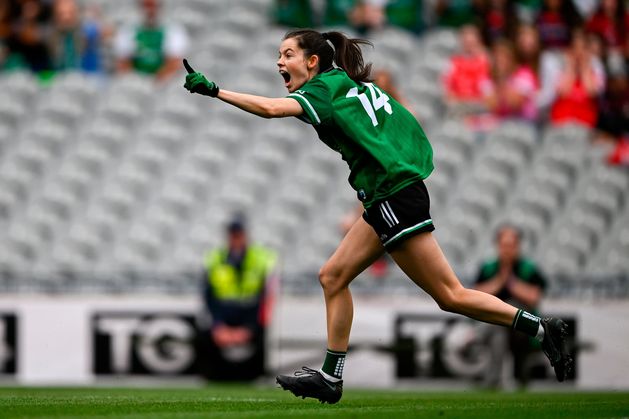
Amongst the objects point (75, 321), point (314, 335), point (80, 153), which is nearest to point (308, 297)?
point (314, 335)

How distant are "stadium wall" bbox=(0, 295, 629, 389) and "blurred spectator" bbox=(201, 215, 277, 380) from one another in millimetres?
184

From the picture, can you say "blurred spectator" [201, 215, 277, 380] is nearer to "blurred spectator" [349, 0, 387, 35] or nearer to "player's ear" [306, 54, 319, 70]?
"blurred spectator" [349, 0, 387, 35]

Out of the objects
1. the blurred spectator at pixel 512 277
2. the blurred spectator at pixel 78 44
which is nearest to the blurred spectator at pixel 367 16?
the blurred spectator at pixel 78 44

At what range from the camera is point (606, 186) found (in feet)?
49.6

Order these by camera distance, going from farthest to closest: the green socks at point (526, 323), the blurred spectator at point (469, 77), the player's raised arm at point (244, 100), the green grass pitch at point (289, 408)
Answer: the blurred spectator at point (469, 77) → the green socks at point (526, 323) → the player's raised arm at point (244, 100) → the green grass pitch at point (289, 408)

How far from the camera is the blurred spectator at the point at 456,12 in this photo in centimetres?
1692

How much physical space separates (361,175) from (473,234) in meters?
7.82

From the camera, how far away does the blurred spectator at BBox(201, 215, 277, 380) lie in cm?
1346

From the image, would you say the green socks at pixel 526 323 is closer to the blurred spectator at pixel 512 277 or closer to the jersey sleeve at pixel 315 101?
the jersey sleeve at pixel 315 101

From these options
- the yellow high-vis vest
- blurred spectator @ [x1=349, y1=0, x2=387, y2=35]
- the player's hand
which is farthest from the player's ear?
blurred spectator @ [x1=349, y1=0, x2=387, y2=35]

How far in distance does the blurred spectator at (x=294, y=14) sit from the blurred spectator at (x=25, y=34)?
3.18 m

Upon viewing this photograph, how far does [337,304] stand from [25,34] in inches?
464

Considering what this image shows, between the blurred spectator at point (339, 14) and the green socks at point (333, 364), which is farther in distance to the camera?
the blurred spectator at point (339, 14)

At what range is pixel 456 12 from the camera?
17094 mm
